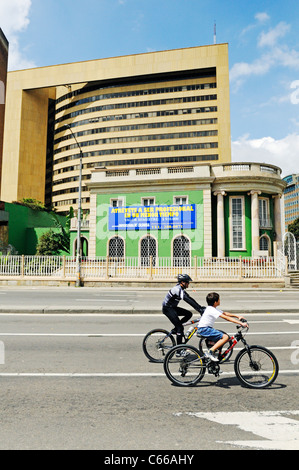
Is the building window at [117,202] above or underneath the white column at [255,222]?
above

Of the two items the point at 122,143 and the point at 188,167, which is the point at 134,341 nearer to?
the point at 188,167

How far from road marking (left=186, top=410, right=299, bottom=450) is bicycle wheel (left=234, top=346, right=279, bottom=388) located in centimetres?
100

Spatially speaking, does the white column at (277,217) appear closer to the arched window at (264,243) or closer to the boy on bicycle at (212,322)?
the arched window at (264,243)

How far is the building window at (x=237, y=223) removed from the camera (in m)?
29.6

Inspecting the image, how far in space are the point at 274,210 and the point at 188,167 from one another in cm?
910

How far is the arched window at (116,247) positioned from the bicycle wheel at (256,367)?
25.4 meters

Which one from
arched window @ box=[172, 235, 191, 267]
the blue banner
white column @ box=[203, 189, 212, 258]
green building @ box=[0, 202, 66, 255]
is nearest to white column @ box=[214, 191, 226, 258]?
white column @ box=[203, 189, 212, 258]

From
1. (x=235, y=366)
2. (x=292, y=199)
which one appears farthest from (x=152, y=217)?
(x=292, y=199)

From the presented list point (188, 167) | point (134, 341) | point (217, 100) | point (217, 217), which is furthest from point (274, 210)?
point (217, 100)

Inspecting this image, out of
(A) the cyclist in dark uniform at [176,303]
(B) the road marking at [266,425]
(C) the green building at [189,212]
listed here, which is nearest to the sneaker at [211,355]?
(B) the road marking at [266,425]

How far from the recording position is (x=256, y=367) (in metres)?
5.36

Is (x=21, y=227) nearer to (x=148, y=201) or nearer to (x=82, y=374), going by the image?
(x=148, y=201)

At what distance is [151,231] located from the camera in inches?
1182

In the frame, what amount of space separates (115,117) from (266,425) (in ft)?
253
